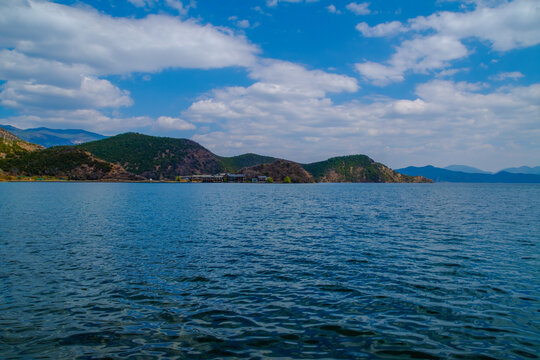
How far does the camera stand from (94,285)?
20188 millimetres

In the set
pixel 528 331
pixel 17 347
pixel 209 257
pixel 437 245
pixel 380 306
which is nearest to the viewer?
pixel 17 347

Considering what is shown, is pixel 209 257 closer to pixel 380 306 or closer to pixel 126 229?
pixel 380 306

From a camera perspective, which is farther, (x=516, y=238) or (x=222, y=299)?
(x=516, y=238)

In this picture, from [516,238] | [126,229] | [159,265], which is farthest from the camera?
[126,229]

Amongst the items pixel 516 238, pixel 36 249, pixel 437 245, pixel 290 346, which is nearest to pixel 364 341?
pixel 290 346

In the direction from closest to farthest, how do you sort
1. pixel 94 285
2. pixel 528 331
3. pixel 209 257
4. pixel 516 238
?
1. pixel 528 331
2. pixel 94 285
3. pixel 209 257
4. pixel 516 238

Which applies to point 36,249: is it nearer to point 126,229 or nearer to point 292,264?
point 126,229

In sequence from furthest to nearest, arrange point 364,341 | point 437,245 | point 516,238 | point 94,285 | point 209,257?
point 516,238 < point 437,245 < point 209,257 < point 94,285 < point 364,341

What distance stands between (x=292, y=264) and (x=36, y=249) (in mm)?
25111

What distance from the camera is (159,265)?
2525 cm

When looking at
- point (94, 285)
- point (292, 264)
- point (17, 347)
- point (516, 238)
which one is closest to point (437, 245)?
point (516, 238)

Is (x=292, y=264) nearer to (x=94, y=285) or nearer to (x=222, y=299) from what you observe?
(x=222, y=299)

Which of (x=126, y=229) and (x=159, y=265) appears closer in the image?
(x=159, y=265)

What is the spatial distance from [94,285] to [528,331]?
24.6m
